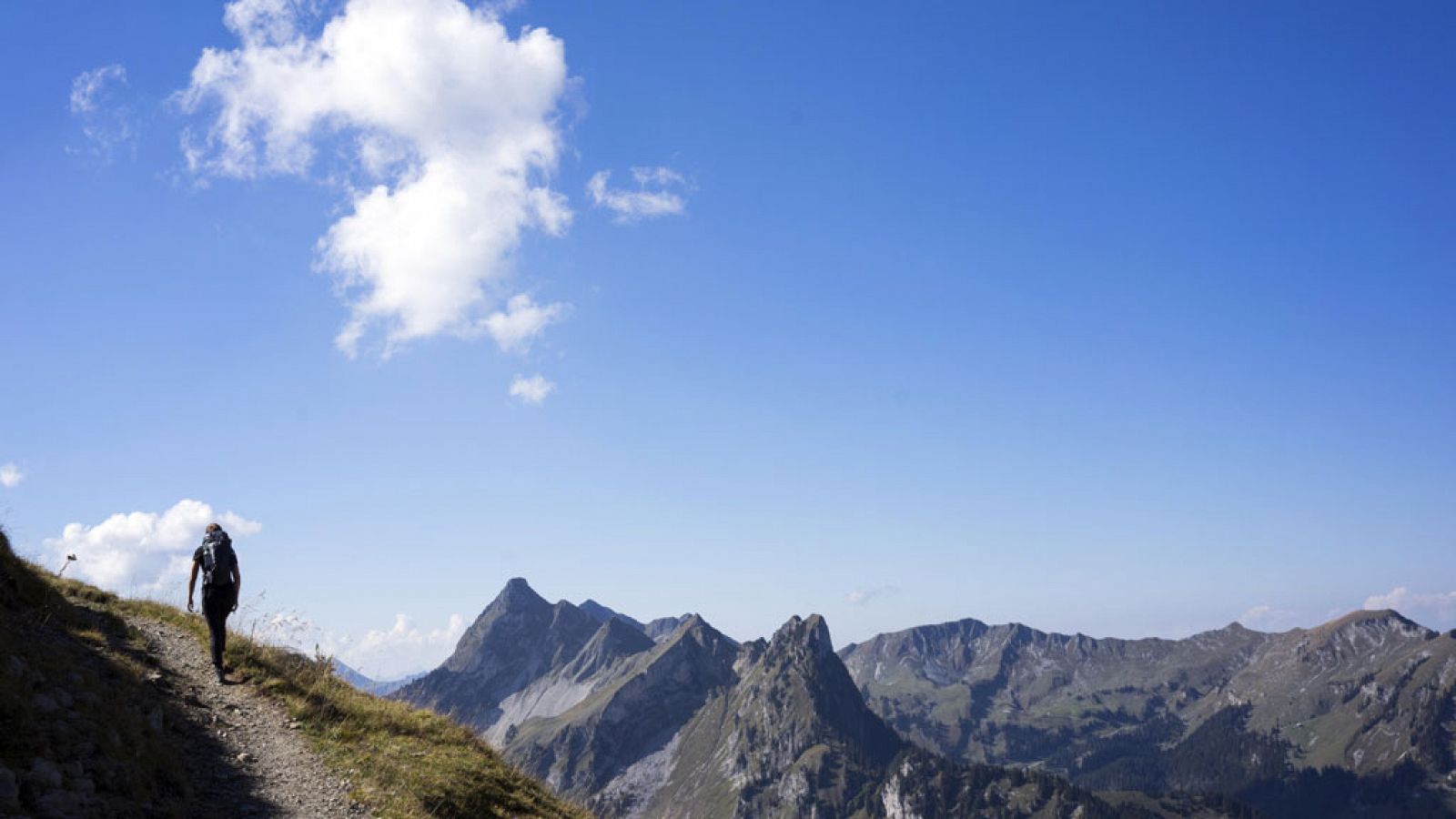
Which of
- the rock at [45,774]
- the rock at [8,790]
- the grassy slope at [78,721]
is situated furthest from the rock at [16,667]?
the rock at [8,790]

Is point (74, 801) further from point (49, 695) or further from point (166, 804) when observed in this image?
point (49, 695)

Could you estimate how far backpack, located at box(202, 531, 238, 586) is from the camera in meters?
20.1

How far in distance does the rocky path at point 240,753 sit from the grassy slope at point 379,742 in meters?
0.42

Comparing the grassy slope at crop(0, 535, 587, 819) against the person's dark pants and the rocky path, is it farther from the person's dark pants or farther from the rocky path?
the person's dark pants

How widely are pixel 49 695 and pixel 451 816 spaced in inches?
286

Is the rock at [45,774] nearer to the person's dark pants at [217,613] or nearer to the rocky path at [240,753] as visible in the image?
the rocky path at [240,753]

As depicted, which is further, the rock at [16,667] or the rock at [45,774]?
the rock at [16,667]

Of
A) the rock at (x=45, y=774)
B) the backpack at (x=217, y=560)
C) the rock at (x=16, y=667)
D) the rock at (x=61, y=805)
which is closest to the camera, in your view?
the rock at (x=61, y=805)

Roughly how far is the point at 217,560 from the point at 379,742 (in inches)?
285

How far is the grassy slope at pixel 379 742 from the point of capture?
15.3 m

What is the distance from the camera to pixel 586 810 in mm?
19609

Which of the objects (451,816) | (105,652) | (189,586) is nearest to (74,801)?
(451,816)

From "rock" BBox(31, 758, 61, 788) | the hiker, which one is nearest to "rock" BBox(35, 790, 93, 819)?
"rock" BBox(31, 758, 61, 788)

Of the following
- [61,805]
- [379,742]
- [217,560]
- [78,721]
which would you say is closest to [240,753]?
[379,742]
